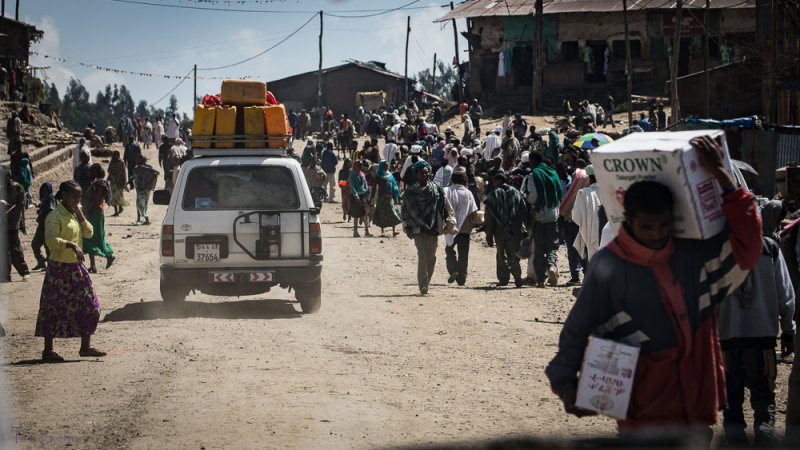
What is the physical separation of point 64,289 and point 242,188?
3.05 m

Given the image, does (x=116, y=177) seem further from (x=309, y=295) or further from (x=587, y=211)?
(x=587, y=211)

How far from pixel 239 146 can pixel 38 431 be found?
6.68m

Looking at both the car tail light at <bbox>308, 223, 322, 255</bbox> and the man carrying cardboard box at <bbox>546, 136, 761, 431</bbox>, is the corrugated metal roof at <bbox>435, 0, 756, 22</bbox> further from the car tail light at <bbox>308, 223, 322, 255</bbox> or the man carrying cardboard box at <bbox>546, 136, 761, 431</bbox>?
the man carrying cardboard box at <bbox>546, 136, 761, 431</bbox>

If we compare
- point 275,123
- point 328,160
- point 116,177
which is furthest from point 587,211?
point 328,160

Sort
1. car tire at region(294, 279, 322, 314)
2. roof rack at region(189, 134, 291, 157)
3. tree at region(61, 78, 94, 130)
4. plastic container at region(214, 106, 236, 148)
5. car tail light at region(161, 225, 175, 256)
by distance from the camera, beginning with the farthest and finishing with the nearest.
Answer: tree at region(61, 78, 94, 130) < plastic container at region(214, 106, 236, 148) < roof rack at region(189, 134, 291, 157) < car tire at region(294, 279, 322, 314) < car tail light at region(161, 225, 175, 256)

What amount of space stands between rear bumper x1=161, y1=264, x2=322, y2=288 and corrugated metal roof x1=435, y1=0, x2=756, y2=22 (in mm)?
37192

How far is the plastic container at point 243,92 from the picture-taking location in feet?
45.0

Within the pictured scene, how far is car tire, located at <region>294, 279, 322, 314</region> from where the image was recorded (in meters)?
11.8

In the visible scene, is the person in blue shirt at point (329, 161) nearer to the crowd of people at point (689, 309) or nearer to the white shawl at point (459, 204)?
the white shawl at point (459, 204)

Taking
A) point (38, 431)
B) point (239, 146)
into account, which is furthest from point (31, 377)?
point (239, 146)

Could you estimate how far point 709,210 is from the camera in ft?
13.0

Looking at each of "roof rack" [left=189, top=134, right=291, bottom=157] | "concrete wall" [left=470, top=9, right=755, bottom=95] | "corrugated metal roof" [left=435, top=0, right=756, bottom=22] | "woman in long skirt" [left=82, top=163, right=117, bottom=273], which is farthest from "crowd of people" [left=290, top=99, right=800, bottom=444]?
"corrugated metal roof" [left=435, top=0, right=756, bottom=22]

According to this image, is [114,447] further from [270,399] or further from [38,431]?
[270,399]

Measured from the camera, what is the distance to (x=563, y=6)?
49.8 m
